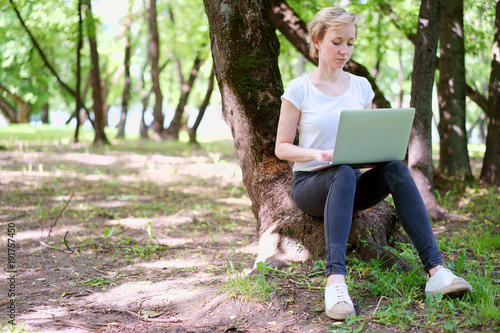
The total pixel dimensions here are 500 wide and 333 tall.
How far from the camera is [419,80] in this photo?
4.87 meters

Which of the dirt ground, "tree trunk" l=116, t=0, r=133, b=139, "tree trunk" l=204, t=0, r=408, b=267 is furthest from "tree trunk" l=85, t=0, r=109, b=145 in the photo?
"tree trunk" l=204, t=0, r=408, b=267

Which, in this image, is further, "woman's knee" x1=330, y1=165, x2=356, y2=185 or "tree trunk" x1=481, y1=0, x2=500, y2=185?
"tree trunk" x1=481, y1=0, x2=500, y2=185

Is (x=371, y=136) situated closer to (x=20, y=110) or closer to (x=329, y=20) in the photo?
(x=329, y=20)

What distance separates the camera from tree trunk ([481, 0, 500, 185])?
6113 millimetres

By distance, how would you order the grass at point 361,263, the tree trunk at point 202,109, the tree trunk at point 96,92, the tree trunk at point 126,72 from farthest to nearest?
the tree trunk at point 126,72 < the tree trunk at point 202,109 < the tree trunk at point 96,92 < the grass at point 361,263

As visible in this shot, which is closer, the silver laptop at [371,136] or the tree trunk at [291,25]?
the silver laptop at [371,136]

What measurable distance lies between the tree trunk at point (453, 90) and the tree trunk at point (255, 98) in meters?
3.54

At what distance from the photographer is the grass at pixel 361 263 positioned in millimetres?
2301

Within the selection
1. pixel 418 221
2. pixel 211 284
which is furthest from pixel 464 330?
pixel 211 284

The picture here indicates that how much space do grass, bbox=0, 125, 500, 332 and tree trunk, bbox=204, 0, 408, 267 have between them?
0.46m

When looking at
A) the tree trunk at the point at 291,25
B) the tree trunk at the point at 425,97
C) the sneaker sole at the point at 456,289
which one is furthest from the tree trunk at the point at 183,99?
the sneaker sole at the point at 456,289

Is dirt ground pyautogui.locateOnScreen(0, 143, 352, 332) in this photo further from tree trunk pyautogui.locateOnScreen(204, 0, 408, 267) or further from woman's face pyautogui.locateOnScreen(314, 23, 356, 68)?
woman's face pyautogui.locateOnScreen(314, 23, 356, 68)

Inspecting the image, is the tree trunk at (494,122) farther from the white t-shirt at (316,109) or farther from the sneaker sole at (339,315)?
the sneaker sole at (339,315)

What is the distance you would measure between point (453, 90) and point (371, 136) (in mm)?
4501
